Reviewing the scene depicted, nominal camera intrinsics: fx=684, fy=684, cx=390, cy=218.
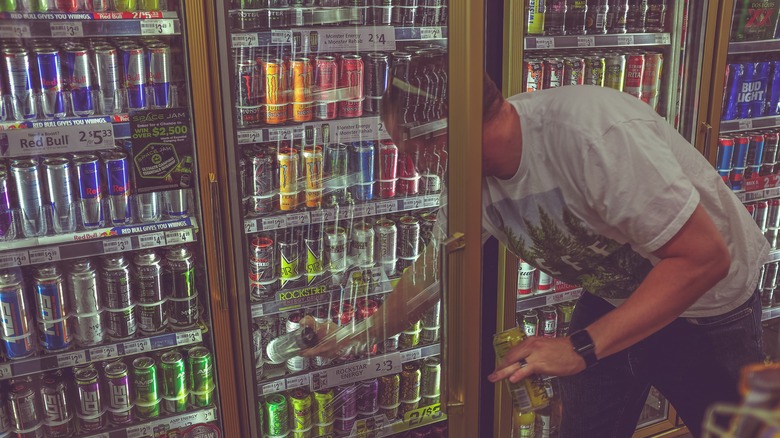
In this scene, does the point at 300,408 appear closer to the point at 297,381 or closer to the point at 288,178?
the point at 297,381

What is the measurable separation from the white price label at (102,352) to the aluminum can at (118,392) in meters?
0.08

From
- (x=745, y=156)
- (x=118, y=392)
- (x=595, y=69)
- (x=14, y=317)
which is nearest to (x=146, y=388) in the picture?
(x=118, y=392)

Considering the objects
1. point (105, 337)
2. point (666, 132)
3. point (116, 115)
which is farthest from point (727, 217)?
point (105, 337)

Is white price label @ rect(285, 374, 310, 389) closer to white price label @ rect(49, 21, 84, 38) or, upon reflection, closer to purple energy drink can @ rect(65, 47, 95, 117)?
purple energy drink can @ rect(65, 47, 95, 117)

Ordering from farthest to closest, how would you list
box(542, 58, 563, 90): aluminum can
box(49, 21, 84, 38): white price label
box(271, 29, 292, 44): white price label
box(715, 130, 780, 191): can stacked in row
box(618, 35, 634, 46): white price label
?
box(715, 130, 780, 191): can stacked in row
box(542, 58, 563, 90): aluminum can
box(618, 35, 634, 46): white price label
box(271, 29, 292, 44): white price label
box(49, 21, 84, 38): white price label

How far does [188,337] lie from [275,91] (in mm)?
743

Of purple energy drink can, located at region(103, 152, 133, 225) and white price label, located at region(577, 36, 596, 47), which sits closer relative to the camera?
purple energy drink can, located at region(103, 152, 133, 225)

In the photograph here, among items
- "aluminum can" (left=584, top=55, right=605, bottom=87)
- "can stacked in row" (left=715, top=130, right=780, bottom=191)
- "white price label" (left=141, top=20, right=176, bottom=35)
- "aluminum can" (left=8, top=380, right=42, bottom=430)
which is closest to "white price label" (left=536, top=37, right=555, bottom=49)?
"aluminum can" (left=584, top=55, right=605, bottom=87)

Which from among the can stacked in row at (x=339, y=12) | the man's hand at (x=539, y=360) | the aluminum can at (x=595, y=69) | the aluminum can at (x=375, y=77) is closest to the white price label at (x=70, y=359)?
the can stacked in row at (x=339, y=12)

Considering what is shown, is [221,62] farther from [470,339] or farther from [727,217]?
[727,217]

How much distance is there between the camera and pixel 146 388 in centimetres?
197

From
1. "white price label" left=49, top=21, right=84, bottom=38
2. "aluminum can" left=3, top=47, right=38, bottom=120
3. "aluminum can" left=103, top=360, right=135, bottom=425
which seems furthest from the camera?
"aluminum can" left=103, top=360, right=135, bottom=425

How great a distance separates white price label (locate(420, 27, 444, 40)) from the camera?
1902mm

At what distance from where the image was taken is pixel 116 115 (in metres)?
1.74
